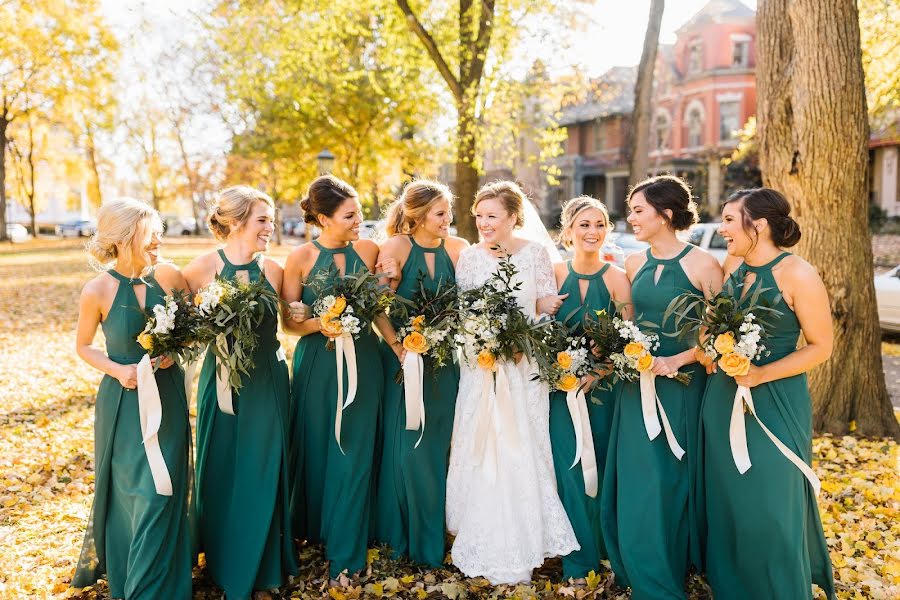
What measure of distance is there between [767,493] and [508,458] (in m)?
1.47

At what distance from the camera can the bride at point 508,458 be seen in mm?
4578

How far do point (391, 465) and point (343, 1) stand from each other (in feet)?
42.1

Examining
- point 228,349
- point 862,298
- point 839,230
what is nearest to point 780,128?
point 839,230

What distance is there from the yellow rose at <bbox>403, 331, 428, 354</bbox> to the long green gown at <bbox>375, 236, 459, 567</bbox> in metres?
0.26

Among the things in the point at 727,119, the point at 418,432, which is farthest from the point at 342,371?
the point at 727,119

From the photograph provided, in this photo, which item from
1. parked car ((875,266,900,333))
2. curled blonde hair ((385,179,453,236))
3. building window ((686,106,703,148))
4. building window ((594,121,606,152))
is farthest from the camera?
building window ((594,121,606,152))

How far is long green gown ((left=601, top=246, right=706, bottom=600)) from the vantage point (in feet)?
13.8

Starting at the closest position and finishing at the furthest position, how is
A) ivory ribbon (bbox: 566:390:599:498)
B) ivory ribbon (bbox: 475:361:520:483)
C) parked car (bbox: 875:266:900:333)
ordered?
ivory ribbon (bbox: 566:390:599:498)
ivory ribbon (bbox: 475:361:520:483)
parked car (bbox: 875:266:900:333)

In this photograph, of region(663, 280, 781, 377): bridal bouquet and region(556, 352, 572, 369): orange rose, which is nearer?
region(663, 280, 781, 377): bridal bouquet

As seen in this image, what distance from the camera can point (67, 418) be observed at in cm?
864

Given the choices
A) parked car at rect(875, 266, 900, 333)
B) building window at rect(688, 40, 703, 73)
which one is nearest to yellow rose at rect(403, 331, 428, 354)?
parked car at rect(875, 266, 900, 333)

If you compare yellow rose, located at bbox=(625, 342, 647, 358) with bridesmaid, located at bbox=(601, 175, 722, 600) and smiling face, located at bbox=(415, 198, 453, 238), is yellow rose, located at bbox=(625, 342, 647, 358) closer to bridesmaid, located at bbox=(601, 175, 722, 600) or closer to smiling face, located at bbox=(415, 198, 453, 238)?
bridesmaid, located at bbox=(601, 175, 722, 600)

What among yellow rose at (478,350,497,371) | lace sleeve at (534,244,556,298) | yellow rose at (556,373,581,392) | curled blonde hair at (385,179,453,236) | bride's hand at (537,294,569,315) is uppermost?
curled blonde hair at (385,179,453,236)

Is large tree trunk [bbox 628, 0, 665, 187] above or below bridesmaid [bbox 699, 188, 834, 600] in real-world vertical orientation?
above
